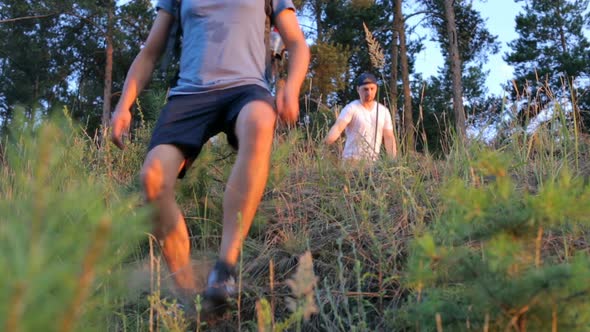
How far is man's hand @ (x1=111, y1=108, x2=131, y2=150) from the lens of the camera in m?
2.64

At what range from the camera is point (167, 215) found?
2414 mm

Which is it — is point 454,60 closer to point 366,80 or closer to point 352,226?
point 366,80

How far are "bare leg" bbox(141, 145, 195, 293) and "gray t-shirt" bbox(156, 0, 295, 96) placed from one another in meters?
0.41

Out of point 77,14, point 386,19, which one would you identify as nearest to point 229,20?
point 386,19

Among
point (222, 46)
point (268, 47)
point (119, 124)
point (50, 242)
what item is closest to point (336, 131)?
point (268, 47)

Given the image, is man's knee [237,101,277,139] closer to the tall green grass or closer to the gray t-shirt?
the gray t-shirt

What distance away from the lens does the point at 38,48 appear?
78.5 ft

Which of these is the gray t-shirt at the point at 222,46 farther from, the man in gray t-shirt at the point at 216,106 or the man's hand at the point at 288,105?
the man's hand at the point at 288,105

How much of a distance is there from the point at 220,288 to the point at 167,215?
55 centimetres

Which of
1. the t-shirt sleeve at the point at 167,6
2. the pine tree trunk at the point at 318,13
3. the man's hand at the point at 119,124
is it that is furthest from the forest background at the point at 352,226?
the pine tree trunk at the point at 318,13

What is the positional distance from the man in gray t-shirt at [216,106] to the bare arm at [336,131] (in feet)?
6.38

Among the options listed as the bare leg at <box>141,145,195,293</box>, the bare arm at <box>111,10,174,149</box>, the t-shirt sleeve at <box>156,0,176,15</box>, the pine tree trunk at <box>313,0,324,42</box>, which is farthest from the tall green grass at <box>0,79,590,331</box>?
the pine tree trunk at <box>313,0,324,42</box>

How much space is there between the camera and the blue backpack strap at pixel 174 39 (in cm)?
286

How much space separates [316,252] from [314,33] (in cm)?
2162
